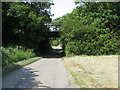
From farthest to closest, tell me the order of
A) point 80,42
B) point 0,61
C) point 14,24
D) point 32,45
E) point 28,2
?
point 28,2 → point 32,45 → point 14,24 → point 80,42 → point 0,61

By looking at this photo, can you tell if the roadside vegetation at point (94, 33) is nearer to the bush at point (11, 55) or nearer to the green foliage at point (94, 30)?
the green foliage at point (94, 30)

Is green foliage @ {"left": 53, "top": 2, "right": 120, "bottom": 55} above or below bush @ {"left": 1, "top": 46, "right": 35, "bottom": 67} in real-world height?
above

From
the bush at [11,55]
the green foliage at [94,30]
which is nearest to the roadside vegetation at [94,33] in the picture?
the green foliage at [94,30]

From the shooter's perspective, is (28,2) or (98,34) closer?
(98,34)

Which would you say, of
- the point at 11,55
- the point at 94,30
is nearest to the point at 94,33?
the point at 94,30

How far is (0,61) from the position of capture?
7.49 meters

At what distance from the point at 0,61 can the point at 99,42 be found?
12.7 metres

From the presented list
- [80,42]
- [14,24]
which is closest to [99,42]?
[80,42]

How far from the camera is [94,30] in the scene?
1864cm

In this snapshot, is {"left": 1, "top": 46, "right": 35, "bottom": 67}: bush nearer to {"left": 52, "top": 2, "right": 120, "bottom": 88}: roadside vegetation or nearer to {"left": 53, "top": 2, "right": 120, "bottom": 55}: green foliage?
{"left": 52, "top": 2, "right": 120, "bottom": 88}: roadside vegetation

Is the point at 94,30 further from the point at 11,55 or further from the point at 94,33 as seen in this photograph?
the point at 11,55

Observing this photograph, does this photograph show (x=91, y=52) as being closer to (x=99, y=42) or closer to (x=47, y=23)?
(x=99, y=42)

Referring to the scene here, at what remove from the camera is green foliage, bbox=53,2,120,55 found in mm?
17609

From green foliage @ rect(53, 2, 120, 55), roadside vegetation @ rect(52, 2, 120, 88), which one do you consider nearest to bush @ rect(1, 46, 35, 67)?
roadside vegetation @ rect(52, 2, 120, 88)
